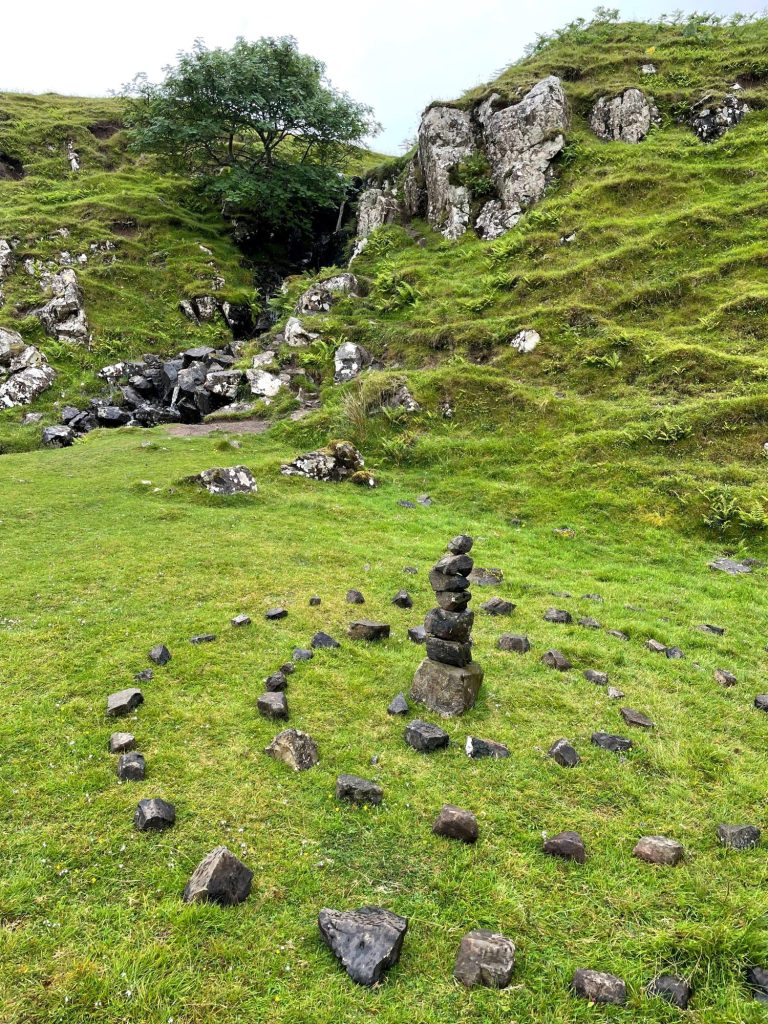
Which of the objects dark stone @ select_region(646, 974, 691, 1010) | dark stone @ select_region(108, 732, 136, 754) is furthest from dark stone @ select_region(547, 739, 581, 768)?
dark stone @ select_region(108, 732, 136, 754)

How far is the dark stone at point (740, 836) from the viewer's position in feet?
18.9

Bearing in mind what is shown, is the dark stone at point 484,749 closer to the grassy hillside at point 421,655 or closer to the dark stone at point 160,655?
the grassy hillside at point 421,655

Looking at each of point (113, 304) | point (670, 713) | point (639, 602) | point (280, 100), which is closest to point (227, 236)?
point (280, 100)

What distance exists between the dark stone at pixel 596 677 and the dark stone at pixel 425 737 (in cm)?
318

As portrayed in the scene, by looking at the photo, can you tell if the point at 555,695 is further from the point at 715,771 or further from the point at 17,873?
the point at 17,873

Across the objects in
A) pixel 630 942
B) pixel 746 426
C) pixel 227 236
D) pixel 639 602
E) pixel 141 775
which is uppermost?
pixel 227 236

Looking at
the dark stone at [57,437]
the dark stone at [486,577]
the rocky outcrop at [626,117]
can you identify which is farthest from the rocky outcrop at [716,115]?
the dark stone at [57,437]

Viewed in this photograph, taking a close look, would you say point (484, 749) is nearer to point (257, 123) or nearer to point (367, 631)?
point (367, 631)

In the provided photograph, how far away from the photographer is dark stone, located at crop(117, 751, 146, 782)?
6.34m

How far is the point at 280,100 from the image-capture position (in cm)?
4925

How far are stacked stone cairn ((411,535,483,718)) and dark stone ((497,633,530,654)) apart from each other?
1.85 metres

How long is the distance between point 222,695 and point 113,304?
144 ft

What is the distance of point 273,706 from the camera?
25.2ft

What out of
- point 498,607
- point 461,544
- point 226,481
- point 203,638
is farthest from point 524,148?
point 203,638
